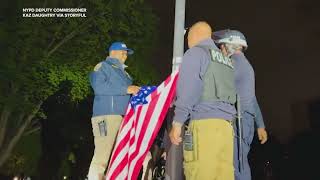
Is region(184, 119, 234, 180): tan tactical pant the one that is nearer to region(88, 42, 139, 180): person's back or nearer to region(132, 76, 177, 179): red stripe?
region(132, 76, 177, 179): red stripe

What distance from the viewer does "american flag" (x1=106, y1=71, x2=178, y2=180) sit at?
19.3 ft

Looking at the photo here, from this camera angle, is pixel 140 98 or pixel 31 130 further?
pixel 31 130

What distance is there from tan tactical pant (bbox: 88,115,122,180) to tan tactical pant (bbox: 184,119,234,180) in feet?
6.70

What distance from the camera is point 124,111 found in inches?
256

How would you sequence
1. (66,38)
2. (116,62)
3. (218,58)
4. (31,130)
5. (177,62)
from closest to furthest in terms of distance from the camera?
(218,58) → (177,62) → (116,62) → (66,38) → (31,130)

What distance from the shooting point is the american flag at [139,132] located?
5883 mm

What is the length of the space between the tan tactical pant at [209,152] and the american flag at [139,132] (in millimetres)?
1492

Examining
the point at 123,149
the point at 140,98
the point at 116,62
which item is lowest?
the point at 123,149

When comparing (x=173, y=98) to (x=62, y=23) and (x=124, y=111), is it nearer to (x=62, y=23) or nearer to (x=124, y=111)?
(x=124, y=111)

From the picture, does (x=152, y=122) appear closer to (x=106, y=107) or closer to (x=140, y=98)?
(x=140, y=98)

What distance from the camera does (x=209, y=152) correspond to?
4344mm

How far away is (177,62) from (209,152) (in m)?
1.89

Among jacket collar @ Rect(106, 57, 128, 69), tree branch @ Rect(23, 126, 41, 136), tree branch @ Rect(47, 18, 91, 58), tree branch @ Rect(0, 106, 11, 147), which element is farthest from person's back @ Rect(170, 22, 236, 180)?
tree branch @ Rect(23, 126, 41, 136)

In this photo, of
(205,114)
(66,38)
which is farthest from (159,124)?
(66,38)
